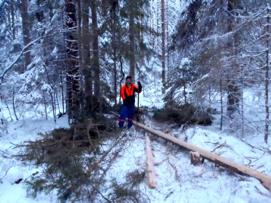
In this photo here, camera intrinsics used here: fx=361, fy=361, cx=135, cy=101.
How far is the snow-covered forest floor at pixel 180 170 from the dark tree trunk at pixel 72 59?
5.92 feet

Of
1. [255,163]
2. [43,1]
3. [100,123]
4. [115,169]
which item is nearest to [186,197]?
[115,169]

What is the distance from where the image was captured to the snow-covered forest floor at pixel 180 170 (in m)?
6.89

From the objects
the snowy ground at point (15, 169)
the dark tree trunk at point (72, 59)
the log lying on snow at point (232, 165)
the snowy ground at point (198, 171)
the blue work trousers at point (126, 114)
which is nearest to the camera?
→ the snowy ground at point (198, 171)

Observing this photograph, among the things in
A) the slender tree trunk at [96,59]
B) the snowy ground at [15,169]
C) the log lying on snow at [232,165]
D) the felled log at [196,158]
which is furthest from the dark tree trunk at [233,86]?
the snowy ground at [15,169]

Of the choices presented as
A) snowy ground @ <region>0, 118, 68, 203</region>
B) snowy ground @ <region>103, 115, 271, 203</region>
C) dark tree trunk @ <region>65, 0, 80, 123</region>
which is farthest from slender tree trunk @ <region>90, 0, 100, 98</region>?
snowy ground @ <region>103, 115, 271, 203</region>

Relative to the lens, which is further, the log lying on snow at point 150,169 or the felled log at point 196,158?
the felled log at point 196,158

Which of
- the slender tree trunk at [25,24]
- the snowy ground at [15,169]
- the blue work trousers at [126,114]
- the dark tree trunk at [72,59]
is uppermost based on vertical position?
the slender tree trunk at [25,24]

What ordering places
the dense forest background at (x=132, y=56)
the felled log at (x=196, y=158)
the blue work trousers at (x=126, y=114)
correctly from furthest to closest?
the blue work trousers at (x=126, y=114) < the dense forest background at (x=132, y=56) < the felled log at (x=196, y=158)

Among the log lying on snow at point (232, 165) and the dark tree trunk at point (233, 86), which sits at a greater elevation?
the dark tree trunk at point (233, 86)

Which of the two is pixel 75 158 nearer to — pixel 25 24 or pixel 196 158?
pixel 196 158

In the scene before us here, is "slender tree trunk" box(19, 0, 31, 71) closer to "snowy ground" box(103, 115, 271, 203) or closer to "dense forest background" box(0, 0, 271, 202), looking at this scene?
"dense forest background" box(0, 0, 271, 202)

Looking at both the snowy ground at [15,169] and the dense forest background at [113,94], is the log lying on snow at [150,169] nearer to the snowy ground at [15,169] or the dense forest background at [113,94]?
the dense forest background at [113,94]

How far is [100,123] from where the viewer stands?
36.6ft

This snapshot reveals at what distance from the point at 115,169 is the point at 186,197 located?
2.02 meters
